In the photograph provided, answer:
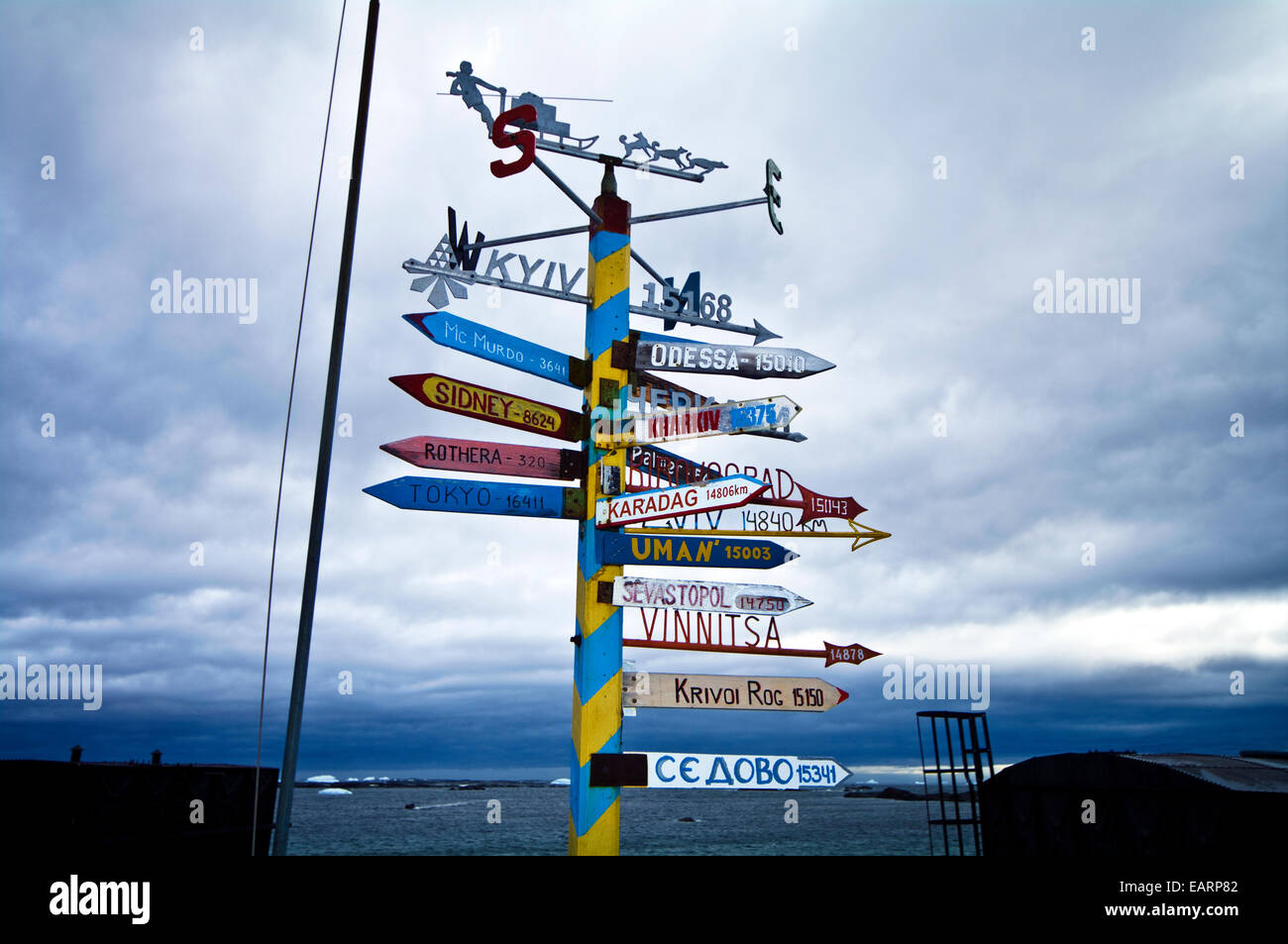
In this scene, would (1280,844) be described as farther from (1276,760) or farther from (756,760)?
(756,760)

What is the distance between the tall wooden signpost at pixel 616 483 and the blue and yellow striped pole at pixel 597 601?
17 mm

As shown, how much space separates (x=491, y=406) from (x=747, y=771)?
14.8 ft

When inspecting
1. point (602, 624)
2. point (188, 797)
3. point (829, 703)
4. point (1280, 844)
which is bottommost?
point (188, 797)

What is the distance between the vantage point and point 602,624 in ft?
30.3

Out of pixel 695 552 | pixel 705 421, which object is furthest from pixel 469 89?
pixel 695 552

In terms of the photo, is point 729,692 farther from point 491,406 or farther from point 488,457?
point 491,406

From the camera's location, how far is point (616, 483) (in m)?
9.72

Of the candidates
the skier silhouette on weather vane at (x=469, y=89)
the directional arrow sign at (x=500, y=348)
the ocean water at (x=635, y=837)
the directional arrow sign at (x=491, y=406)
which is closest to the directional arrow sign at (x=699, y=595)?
the directional arrow sign at (x=491, y=406)

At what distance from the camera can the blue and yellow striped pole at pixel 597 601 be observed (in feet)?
29.5

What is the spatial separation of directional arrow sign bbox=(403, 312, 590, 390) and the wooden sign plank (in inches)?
117

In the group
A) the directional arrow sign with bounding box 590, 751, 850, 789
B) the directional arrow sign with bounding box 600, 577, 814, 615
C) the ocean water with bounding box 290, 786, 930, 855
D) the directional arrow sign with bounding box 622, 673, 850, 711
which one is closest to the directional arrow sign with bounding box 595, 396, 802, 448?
the directional arrow sign with bounding box 600, 577, 814, 615
